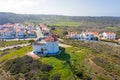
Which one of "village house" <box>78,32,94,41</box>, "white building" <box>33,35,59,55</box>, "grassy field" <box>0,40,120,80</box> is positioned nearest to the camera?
"grassy field" <box>0,40,120,80</box>

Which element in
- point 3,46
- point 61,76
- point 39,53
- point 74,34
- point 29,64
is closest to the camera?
point 61,76

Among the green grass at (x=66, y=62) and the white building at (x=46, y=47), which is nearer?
Answer: the green grass at (x=66, y=62)

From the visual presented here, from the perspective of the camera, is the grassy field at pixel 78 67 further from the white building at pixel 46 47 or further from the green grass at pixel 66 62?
the white building at pixel 46 47

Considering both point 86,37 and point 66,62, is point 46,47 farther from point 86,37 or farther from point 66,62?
point 86,37

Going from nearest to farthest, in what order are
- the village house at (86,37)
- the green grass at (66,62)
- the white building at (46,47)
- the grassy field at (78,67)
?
1. the green grass at (66,62)
2. the grassy field at (78,67)
3. the white building at (46,47)
4. the village house at (86,37)

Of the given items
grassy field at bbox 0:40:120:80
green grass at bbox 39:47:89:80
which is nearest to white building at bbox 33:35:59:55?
grassy field at bbox 0:40:120:80

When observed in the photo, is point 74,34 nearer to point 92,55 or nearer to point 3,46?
point 3,46

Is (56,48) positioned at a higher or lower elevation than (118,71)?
higher

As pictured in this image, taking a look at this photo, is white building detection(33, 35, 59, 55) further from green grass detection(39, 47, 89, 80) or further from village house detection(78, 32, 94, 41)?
village house detection(78, 32, 94, 41)

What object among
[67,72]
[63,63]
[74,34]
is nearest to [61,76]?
[67,72]

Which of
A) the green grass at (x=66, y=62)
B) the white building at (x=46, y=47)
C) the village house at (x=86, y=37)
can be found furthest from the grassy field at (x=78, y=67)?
the village house at (x=86, y=37)

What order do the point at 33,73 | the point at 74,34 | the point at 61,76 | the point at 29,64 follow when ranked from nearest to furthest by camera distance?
1. the point at 61,76
2. the point at 33,73
3. the point at 29,64
4. the point at 74,34
